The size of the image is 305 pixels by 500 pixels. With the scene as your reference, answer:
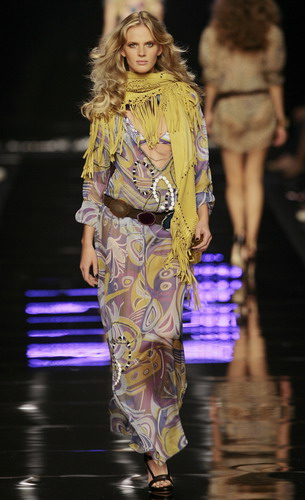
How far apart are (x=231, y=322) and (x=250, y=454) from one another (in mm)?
2598

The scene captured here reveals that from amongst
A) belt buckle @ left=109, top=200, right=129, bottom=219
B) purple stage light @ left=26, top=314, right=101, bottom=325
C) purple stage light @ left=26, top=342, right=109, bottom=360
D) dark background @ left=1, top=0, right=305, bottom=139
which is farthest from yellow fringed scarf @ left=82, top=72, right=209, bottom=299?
dark background @ left=1, top=0, right=305, bottom=139

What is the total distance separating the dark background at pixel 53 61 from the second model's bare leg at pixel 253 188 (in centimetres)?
611

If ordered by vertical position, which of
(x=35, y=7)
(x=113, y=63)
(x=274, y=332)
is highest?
(x=35, y=7)

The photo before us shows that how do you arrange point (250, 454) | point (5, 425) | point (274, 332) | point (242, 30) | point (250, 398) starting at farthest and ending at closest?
point (242, 30) → point (274, 332) → point (250, 398) → point (5, 425) → point (250, 454)

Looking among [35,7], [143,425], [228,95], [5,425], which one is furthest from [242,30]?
[35,7]

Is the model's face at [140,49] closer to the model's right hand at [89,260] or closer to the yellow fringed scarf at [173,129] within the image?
the yellow fringed scarf at [173,129]

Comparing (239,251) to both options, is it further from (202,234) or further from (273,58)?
(202,234)

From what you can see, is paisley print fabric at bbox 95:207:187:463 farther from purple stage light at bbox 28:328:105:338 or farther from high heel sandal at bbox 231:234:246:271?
high heel sandal at bbox 231:234:246:271

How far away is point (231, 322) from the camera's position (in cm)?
693

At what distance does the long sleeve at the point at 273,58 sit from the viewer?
8.27m

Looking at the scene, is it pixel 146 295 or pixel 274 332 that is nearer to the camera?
pixel 146 295

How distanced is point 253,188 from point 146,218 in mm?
4286

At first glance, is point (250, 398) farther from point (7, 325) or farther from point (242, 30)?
point (242, 30)

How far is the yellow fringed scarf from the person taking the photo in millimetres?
A: 4027
